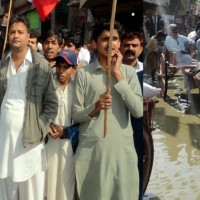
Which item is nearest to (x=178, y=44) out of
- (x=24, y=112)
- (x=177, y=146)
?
(x=177, y=146)

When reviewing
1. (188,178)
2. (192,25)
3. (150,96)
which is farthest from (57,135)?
(192,25)

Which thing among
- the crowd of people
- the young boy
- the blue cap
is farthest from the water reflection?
the blue cap

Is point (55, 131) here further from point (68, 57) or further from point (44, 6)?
point (44, 6)

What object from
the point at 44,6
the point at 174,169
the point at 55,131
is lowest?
the point at 174,169

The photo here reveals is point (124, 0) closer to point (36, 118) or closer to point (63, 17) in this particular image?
point (36, 118)

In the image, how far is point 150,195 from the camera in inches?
112

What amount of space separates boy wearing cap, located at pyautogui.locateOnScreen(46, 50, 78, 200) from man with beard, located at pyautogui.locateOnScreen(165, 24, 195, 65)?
2.30ft

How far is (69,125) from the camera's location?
279cm

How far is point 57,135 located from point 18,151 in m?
0.29

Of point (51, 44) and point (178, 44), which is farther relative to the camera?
point (51, 44)

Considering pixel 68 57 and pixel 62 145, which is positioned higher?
pixel 68 57

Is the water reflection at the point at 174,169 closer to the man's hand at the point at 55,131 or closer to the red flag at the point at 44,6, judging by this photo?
the man's hand at the point at 55,131

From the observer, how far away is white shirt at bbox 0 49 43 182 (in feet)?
8.80

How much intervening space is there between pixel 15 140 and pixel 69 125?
0.39m
